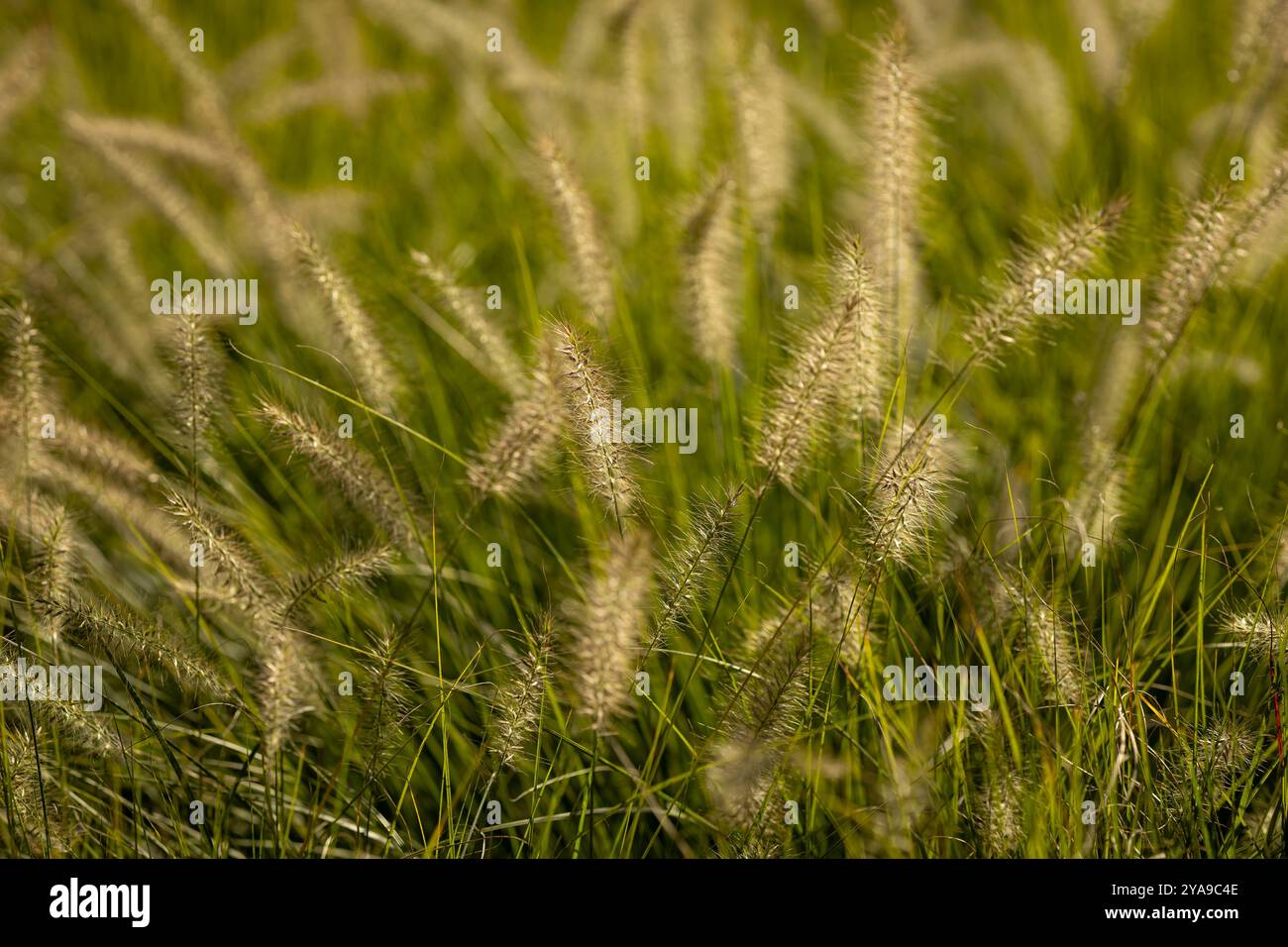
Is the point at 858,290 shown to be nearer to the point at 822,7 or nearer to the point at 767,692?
the point at 767,692

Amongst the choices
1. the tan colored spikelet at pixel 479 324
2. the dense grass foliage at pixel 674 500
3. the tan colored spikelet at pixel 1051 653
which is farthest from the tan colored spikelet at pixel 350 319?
the tan colored spikelet at pixel 1051 653

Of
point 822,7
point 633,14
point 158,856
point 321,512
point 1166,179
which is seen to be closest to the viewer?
point 158,856

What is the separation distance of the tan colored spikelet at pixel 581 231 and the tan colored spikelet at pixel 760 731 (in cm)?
91

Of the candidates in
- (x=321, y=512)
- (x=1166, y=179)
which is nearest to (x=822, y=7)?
(x=1166, y=179)

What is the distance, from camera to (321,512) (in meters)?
2.37

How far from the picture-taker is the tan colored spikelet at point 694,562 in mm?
1616

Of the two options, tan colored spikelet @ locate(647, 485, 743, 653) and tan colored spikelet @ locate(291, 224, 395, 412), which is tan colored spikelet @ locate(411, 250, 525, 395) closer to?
tan colored spikelet @ locate(291, 224, 395, 412)

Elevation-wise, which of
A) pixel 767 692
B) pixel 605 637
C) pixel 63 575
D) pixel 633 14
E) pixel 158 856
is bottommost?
pixel 158 856

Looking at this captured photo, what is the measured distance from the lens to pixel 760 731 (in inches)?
64.9

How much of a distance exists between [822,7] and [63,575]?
2784 millimetres

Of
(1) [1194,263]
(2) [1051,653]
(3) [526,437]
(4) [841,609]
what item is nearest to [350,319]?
(3) [526,437]

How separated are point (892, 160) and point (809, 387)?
1.95 feet

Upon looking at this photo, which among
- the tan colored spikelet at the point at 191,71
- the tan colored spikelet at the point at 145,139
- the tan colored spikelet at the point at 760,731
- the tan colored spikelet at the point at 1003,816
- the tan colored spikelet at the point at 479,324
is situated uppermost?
the tan colored spikelet at the point at 191,71

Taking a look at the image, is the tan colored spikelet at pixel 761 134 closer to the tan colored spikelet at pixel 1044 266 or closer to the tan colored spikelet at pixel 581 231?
the tan colored spikelet at pixel 581 231
